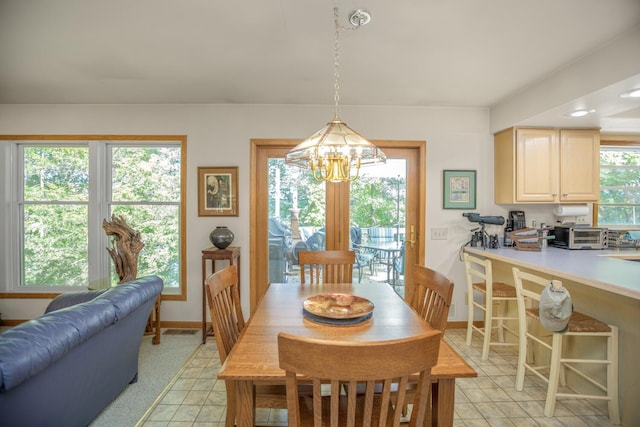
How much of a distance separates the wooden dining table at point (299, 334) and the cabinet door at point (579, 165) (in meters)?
2.54

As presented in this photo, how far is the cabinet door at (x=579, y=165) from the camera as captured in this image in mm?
3180

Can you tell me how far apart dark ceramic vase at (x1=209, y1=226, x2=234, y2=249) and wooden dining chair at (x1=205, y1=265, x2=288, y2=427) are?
1.31 meters

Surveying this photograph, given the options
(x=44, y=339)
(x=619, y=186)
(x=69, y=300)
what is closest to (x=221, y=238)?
(x=69, y=300)

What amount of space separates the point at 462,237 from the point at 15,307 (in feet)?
16.7

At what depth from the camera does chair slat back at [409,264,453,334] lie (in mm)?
1552

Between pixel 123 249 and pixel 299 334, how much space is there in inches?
89.9

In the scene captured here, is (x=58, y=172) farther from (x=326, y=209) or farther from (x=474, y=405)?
(x=474, y=405)

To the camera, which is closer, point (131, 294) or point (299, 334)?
point (299, 334)

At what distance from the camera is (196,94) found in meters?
3.06

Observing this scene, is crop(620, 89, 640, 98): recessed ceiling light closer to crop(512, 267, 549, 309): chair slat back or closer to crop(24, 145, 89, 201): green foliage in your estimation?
crop(512, 267, 549, 309): chair slat back

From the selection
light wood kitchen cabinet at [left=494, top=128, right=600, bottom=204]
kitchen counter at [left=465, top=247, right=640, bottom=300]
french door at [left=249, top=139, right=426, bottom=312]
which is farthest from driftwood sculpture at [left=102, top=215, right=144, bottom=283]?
light wood kitchen cabinet at [left=494, top=128, right=600, bottom=204]

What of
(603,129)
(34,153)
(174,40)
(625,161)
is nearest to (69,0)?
(174,40)

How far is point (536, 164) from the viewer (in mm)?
3150

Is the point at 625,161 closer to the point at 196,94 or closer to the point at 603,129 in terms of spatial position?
the point at 603,129
